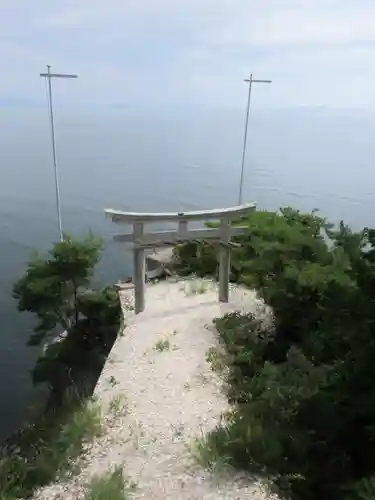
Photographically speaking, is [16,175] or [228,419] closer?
[228,419]

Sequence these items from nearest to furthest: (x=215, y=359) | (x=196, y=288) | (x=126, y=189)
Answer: (x=215, y=359)
(x=196, y=288)
(x=126, y=189)

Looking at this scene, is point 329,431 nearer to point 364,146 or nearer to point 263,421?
point 263,421

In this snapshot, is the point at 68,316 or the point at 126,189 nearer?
the point at 68,316

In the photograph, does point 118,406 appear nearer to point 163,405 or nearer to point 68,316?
point 163,405

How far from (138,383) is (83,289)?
13.1 feet

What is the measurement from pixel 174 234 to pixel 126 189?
2748 cm

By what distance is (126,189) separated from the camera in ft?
117

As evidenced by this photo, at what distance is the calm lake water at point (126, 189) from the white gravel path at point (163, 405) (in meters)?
3.87

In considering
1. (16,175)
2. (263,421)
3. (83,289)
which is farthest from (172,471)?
(16,175)

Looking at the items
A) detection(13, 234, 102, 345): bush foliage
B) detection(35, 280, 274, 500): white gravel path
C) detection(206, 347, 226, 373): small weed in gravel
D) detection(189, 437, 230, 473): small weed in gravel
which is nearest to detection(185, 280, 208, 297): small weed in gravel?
detection(35, 280, 274, 500): white gravel path

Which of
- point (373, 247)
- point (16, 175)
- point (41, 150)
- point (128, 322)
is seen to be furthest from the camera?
point (41, 150)

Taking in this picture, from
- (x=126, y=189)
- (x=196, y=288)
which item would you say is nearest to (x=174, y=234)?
(x=196, y=288)

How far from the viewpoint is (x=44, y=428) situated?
7848mm

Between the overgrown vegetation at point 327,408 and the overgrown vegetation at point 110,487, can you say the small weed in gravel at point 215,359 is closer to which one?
the overgrown vegetation at point 327,408
